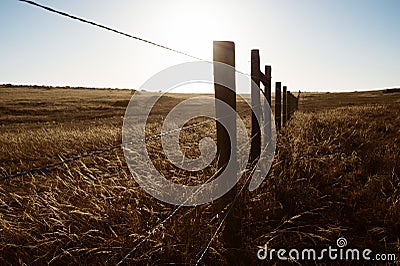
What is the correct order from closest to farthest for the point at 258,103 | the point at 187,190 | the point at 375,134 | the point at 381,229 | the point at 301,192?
the point at 381,229 → the point at 187,190 → the point at 301,192 → the point at 258,103 → the point at 375,134

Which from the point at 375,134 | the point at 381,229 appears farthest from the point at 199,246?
the point at 375,134

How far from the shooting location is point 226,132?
97.5 inches

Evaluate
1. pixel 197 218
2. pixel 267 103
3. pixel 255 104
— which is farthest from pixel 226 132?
pixel 267 103

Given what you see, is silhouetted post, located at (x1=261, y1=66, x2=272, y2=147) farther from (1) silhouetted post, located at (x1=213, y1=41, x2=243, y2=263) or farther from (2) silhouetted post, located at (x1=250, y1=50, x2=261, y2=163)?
(1) silhouetted post, located at (x1=213, y1=41, x2=243, y2=263)

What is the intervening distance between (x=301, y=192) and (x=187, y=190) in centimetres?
119

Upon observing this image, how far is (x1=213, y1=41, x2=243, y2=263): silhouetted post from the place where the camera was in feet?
7.81

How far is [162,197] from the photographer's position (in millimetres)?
2955

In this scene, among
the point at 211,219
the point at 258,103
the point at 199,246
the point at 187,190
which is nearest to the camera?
the point at 199,246

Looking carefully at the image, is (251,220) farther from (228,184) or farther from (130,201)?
(130,201)

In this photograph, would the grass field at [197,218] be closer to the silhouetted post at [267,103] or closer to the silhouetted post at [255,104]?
the silhouetted post at [255,104]

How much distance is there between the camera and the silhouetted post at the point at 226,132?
7.81 feet

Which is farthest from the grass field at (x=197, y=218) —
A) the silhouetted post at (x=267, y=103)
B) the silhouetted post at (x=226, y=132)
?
the silhouetted post at (x=267, y=103)

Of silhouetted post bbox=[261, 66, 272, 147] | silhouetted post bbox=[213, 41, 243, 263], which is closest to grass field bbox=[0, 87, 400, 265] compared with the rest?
silhouetted post bbox=[213, 41, 243, 263]

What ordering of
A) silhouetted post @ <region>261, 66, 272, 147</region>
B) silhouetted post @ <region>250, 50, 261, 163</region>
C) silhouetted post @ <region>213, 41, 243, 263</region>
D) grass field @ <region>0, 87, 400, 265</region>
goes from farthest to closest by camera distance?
1. silhouetted post @ <region>261, 66, 272, 147</region>
2. silhouetted post @ <region>250, 50, 261, 163</region>
3. silhouetted post @ <region>213, 41, 243, 263</region>
4. grass field @ <region>0, 87, 400, 265</region>
